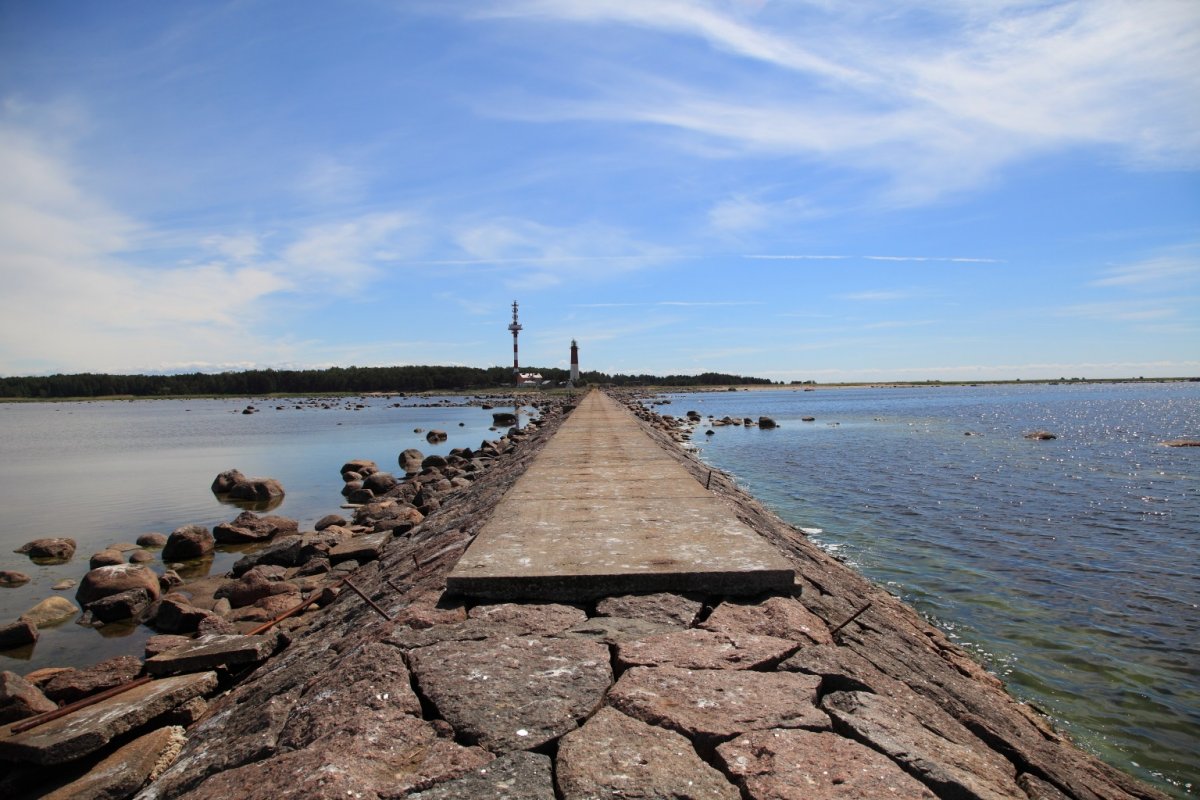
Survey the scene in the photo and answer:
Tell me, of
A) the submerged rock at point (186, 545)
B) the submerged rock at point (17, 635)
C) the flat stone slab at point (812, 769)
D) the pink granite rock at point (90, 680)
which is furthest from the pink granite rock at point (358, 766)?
the submerged rock at point (186, 545)

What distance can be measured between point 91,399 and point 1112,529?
13543cm

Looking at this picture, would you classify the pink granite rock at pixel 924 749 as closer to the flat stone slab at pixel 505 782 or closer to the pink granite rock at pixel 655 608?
the pink granite rock at pixel 655 608

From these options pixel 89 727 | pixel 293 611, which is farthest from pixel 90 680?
pixel 293 611

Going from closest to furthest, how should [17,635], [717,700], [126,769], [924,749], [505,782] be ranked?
1. [505,782]
2. [924,749]
3. [717,700]
4. [126,769]
5. [17,635]

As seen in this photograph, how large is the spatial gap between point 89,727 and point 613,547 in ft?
8.90

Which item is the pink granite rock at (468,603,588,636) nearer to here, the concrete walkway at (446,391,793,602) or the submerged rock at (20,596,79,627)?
the concrete walkway at (446,391,793,602)

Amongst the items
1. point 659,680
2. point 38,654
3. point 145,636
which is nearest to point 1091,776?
point 659,680

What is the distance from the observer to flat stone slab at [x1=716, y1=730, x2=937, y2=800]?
6.72 ft

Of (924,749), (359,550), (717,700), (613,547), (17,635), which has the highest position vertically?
(613,547)

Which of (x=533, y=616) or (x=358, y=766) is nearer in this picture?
(x=358, y=766)

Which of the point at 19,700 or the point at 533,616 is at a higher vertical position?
the point at 533,616

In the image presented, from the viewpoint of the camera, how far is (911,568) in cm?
831

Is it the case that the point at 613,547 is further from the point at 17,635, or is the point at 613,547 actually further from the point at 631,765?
the point at 17,635

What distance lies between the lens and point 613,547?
4254 mm
